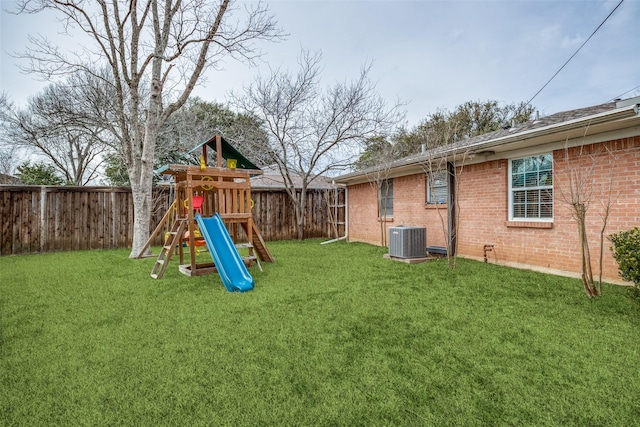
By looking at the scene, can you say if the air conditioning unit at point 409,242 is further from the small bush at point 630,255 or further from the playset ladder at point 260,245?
the small bush at point 630,255

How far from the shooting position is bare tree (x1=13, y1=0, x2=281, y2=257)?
312 inches

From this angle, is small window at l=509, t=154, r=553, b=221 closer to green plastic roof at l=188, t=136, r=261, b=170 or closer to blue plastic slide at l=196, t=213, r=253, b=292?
blue plastic slide at l=196, t=213, r=253, b=292

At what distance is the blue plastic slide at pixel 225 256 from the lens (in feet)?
15.9

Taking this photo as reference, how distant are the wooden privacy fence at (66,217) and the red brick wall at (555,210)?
8.26m

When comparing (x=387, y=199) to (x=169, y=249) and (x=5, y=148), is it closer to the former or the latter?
(x=169, y=249)

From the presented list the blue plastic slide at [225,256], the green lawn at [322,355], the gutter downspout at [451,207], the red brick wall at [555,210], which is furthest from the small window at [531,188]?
the blue plastic slide at [225,256]

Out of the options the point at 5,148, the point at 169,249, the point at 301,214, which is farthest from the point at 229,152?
the point at 5,148

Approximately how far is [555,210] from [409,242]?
Answer: 2.64 meters

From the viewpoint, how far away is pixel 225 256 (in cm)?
543

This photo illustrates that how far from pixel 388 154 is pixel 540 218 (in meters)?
6.13

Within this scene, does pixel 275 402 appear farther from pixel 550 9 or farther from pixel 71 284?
pixel 550 9

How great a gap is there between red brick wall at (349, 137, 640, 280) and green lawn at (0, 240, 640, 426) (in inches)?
32.0

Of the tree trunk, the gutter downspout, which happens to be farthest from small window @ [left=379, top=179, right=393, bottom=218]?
the tree trunk

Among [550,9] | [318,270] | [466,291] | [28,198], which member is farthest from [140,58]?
[550,9]
